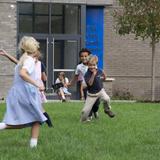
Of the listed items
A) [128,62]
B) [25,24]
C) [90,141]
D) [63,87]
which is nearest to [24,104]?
[90,141]

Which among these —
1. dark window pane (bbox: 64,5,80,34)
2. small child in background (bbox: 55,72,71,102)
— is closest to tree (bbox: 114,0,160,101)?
dark window pane (bbox: 64,5,80,34)

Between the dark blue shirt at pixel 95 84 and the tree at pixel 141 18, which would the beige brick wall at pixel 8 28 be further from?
the dark blue shirt at pixel 95 84

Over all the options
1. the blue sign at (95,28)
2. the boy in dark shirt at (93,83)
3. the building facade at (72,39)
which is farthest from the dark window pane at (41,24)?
the boy in dark shirt at (93,83)

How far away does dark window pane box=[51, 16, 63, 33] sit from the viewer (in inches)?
1149

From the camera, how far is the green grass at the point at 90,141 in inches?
349

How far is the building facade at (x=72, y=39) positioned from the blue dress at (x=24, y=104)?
18.4 m

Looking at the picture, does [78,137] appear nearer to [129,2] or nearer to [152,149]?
[152,149]

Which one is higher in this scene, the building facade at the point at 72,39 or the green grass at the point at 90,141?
the building facade at the point at 72,39

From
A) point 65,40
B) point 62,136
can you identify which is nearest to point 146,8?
point 65,40

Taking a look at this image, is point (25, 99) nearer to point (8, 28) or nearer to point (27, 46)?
point (27, 46)

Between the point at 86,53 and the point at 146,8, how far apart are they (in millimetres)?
10930

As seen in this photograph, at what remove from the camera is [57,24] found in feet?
96.0

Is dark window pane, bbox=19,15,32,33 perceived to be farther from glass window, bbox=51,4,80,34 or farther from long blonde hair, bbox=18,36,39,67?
long blonde hair, bbox=18,36,39,67

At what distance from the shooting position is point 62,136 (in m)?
11.0
